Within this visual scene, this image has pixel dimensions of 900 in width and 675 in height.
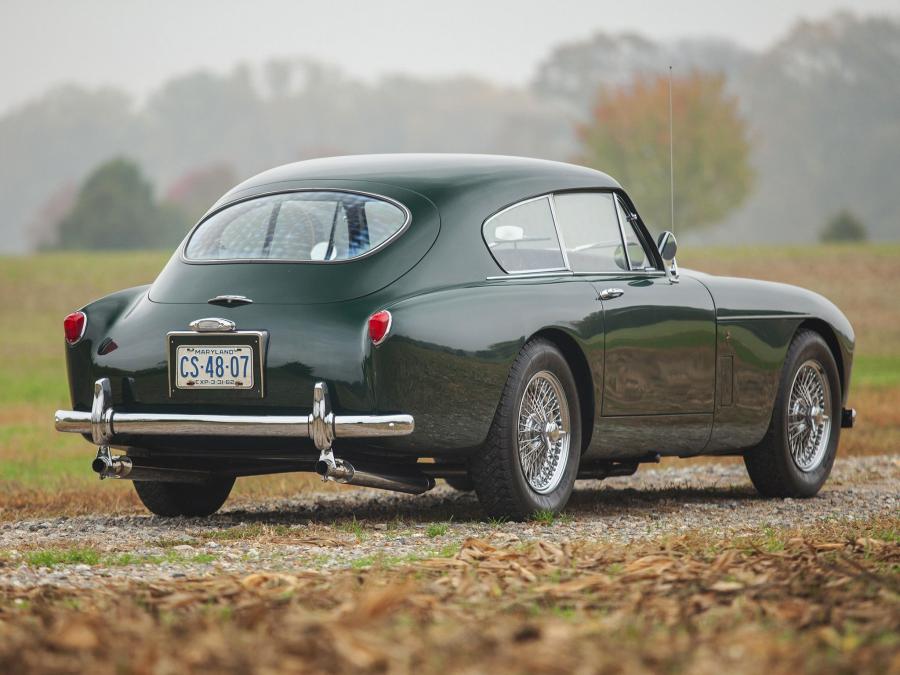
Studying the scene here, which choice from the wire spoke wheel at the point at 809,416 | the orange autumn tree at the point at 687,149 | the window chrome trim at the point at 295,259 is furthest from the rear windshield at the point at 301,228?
the orange autumn tree at the point at 687,149

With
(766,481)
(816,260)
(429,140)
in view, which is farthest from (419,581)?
(429,140)

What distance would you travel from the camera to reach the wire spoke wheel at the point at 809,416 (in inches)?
348

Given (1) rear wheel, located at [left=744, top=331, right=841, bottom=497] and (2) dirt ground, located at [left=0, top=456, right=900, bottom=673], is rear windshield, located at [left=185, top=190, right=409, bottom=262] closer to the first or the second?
(2) dirt ground, located at [left=0, top=456, right=900, bottom=673]

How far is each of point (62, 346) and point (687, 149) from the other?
A: 113ft

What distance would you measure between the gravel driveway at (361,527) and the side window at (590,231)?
4.41ft

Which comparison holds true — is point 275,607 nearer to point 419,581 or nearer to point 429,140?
point 419,581

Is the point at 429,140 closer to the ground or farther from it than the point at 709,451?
farther from it

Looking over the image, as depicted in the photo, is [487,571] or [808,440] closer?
[487,571]

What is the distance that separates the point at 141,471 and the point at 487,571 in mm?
2772

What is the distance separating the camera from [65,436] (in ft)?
51.2

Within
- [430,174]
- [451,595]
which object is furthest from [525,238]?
[451,595]

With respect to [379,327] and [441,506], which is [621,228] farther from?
[379,327]

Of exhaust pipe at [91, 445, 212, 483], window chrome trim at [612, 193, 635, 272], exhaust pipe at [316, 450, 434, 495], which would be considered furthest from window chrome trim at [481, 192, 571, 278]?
exhaust pipe at [91, 445, 212, 483]

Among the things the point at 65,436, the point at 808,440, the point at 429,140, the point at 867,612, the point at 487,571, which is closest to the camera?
the point at 867,612
